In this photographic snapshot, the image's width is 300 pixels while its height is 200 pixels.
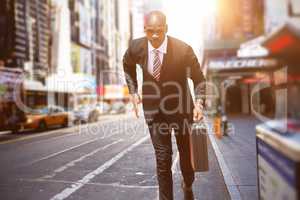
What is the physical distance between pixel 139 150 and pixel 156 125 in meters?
7.56

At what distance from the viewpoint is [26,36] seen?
3819cm

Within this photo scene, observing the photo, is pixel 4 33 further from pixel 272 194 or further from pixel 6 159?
pixel 272 194

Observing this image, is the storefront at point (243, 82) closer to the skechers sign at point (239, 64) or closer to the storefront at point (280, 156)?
the skechers sign at point (239, 64)

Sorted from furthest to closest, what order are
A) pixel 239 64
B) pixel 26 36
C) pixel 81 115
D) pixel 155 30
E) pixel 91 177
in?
pixel 26 36 → pixel 239 64 → pixel 81 115 → pixel 91 177 → pixel 155 30

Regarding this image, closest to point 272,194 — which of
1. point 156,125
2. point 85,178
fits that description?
point 156,125

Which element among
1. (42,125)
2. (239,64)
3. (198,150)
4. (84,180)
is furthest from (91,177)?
(239,64)

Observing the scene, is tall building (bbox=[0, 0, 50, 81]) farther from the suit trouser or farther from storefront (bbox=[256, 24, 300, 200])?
storefront (bbox=[256, 24, 300, 200])

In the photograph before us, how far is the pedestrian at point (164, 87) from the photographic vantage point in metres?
4.54

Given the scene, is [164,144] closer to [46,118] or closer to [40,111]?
[40,111]

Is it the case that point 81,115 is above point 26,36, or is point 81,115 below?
below

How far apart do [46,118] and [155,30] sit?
840 inches

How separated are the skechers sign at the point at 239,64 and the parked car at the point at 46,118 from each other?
12.4 metres

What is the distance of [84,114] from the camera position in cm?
3241

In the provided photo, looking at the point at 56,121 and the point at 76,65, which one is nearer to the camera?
the point at 56,121
